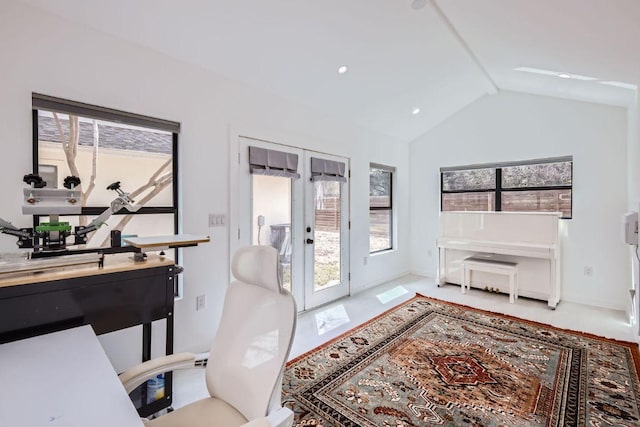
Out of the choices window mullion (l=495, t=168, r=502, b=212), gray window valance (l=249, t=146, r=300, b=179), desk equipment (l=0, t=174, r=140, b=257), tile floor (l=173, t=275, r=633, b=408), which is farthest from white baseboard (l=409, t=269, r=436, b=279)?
desk equipment (l=0, t=174, r=140, b=257)

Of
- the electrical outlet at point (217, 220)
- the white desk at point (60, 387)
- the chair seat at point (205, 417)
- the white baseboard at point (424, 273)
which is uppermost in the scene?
the electrical outlet at point (217, 220)

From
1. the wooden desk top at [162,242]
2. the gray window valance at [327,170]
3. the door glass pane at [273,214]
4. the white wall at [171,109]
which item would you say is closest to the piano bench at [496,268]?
the gray window valance at [327,170]

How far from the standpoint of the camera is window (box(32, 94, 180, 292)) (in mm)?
2006

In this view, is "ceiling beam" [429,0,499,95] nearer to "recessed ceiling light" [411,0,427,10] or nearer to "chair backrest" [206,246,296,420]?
"recessed ceiling light" [411,0,427,10]

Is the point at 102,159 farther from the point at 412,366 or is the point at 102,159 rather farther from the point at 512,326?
the point at 512,326

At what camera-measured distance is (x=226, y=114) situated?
2820mm

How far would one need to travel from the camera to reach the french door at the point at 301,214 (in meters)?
3.07

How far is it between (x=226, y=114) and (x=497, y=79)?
3.56 m

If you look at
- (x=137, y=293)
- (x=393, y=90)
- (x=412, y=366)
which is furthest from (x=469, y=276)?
(x=137, y=293)

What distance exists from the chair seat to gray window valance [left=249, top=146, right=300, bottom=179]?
7.10 feet

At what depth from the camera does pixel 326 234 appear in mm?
3926

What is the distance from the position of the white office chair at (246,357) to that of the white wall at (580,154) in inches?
179

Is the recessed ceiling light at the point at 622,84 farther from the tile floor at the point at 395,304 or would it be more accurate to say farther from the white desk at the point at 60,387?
the white desk at the point at 60,387

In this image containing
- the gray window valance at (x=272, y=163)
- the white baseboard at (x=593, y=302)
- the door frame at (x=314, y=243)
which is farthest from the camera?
the white baseboard at (x=593, y=302)
